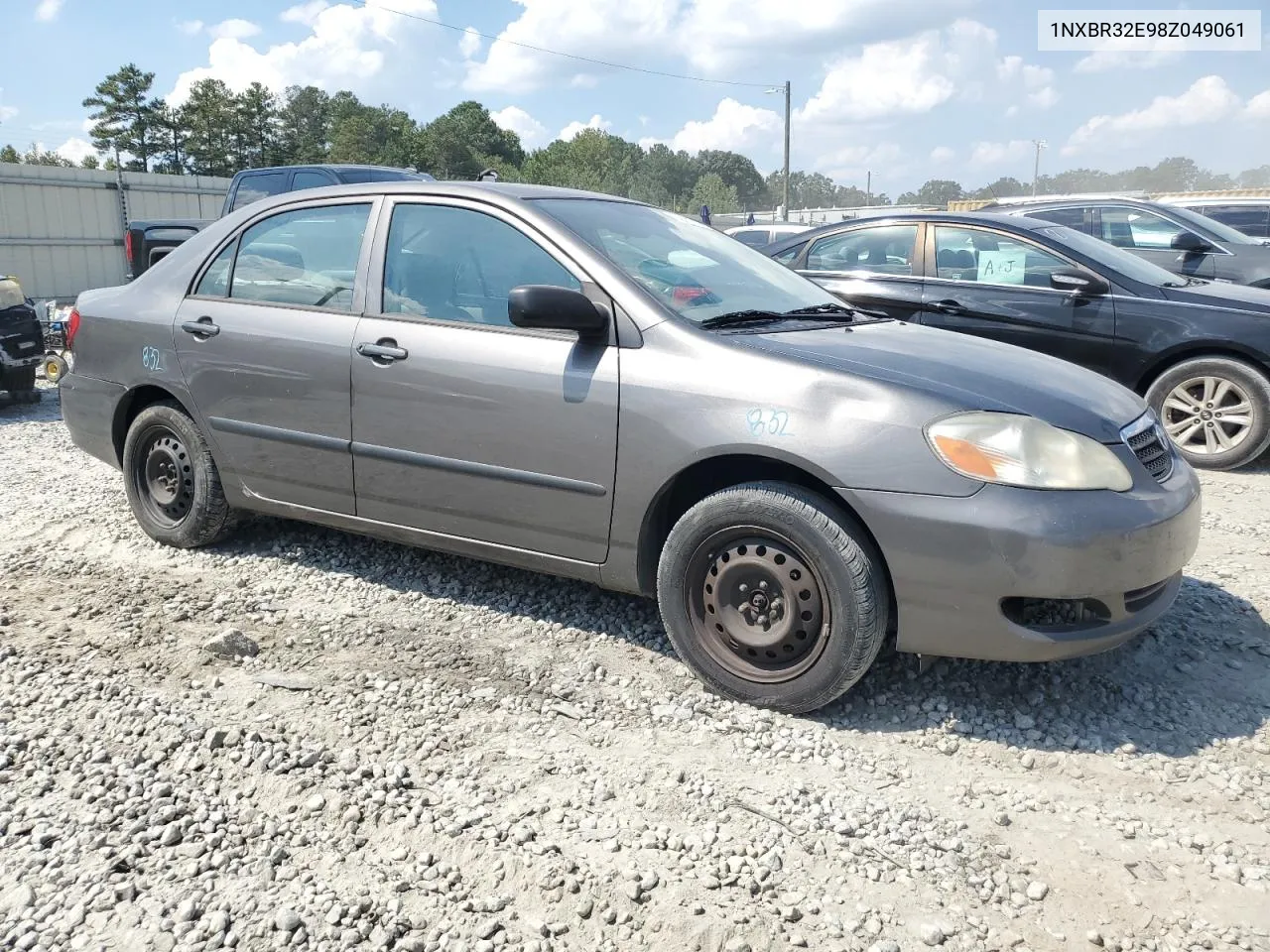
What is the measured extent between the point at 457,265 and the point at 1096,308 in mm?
4710

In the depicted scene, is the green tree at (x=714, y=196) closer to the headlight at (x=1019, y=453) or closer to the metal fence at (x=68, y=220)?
the metal fence at (x=68, y=220)

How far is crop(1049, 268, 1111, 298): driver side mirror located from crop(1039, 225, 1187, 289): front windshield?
17cm

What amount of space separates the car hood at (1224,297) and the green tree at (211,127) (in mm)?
71398

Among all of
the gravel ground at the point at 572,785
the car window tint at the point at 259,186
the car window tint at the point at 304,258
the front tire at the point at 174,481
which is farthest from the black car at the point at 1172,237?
the car window tint at the point at 259,186

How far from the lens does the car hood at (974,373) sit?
310cm

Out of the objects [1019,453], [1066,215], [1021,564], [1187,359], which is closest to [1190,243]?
[1066,215]

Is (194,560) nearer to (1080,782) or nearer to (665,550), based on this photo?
(665,550)

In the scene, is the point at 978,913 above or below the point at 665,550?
below

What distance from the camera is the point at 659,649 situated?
3.75m

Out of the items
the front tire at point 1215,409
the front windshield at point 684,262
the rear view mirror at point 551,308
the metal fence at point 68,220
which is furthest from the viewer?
the metal fence at point 68,220

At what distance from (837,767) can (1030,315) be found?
→ 4.81 meters

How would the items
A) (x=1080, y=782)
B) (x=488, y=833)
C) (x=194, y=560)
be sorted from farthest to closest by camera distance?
(x=194, y=560) < (x=1080, y=782) < (x=488, y=833)

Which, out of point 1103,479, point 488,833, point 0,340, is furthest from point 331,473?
point 0,340

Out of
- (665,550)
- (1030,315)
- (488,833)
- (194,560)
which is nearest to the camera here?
(488,833)
